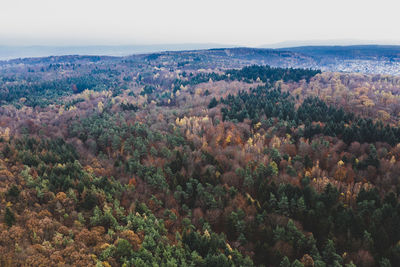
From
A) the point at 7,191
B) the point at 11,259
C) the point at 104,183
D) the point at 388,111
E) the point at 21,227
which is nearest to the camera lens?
the point at 11,259

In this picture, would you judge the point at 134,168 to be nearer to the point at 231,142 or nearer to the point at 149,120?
the point at 231,142

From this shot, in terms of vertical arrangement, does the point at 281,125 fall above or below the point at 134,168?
above

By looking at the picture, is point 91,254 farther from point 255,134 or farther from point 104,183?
point 255,134

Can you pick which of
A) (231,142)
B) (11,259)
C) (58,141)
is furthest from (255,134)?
(11,259)

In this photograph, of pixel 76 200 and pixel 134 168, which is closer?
pixel 76 200

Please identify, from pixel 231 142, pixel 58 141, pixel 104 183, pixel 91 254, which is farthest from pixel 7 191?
pixel 231 142

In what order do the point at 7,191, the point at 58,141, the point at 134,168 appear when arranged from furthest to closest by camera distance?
the point at 58,141
the point at 134,168
the point at 7,191
